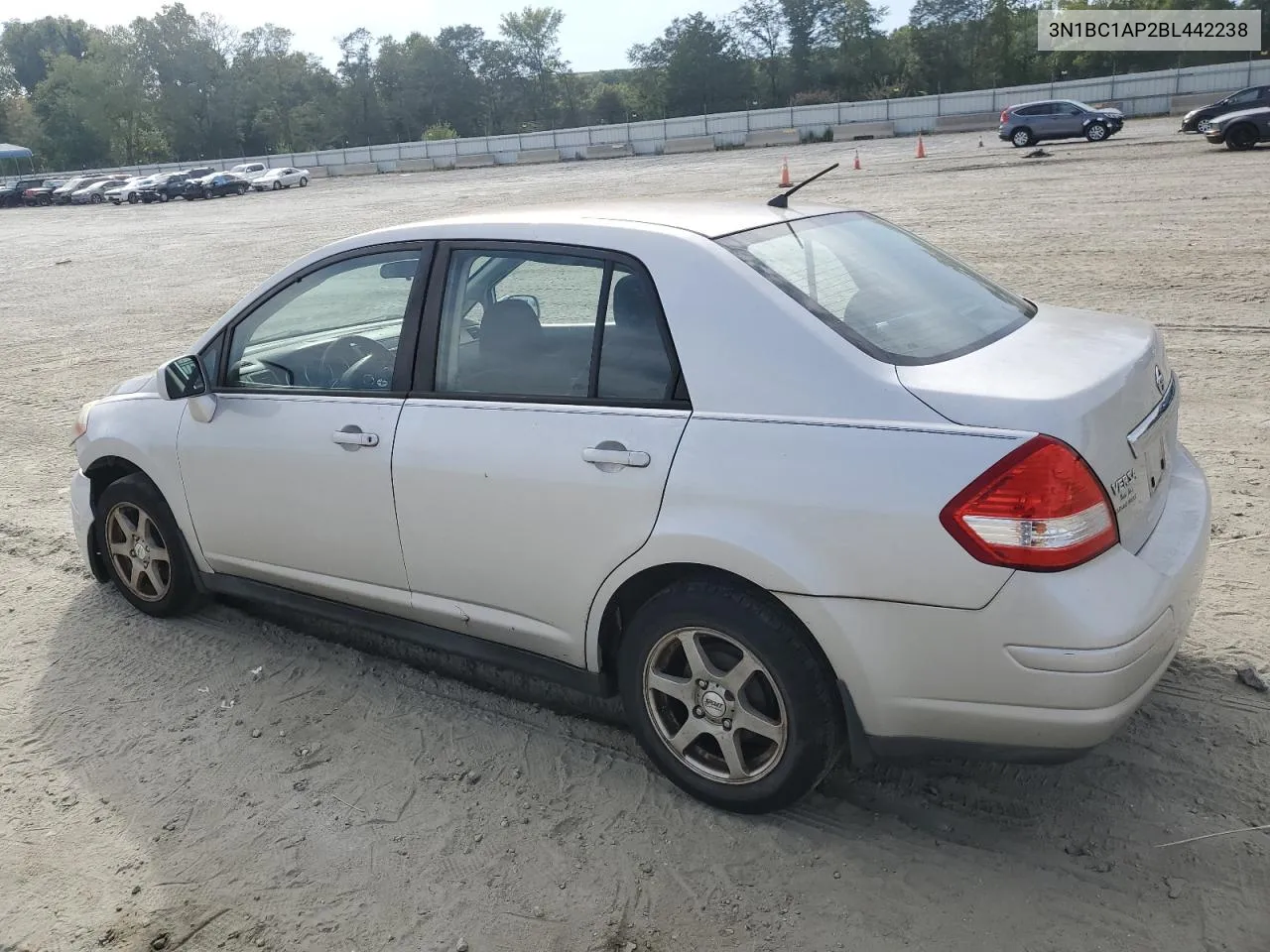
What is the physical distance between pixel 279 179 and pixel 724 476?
54813 millimetres

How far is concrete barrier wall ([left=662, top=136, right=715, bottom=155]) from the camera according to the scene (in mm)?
49531

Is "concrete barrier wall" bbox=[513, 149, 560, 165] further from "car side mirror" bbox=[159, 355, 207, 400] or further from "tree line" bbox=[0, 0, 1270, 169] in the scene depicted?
"car side mirror" bbox=[159, 355, 207, 400]

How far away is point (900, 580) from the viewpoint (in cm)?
270

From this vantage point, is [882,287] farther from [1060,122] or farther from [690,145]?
[690,145]

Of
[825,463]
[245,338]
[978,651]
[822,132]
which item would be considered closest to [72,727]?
[245,338]

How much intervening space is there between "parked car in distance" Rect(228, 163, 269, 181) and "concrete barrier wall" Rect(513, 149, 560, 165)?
13080 mm

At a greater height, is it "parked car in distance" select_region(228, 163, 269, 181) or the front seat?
"parked car in distance" select_region(228, 163, 269, 181)

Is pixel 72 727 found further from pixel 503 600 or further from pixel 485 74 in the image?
pixel 485 74

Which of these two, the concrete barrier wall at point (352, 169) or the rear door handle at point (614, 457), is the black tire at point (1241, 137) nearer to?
the rear door handle at point (614, 457)

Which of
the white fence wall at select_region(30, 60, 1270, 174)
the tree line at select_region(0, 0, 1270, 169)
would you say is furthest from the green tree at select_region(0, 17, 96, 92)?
the white fence wall at select_region(30, 60, 1270, 174)

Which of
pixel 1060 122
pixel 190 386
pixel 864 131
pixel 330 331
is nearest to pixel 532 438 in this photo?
pixel 330 331

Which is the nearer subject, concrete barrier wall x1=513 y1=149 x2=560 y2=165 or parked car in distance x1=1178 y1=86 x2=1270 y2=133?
parked car in distance x1=1178 y1=86 x2=1270 y2=133

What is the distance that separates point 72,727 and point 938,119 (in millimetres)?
48087

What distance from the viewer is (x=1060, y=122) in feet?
105
